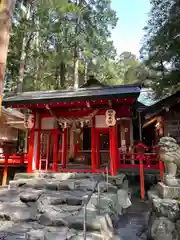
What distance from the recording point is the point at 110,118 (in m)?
7.62

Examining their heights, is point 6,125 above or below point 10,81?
below

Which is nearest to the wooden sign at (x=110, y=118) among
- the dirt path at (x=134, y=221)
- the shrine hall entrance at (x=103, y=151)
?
the shrine hall entrance at (x=103, y=151)

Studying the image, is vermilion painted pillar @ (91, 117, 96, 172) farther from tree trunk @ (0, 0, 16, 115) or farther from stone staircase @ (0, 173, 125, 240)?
tree trunk @ (0, 0, 16, 115)

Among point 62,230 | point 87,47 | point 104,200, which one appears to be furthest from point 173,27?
point 62,230

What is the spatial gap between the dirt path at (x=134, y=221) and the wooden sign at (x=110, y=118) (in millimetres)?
3203

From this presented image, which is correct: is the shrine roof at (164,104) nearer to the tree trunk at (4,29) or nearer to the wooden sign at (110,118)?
the wooden sign at (110,118)

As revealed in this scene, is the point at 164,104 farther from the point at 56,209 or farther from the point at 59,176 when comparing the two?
the point at 56,209

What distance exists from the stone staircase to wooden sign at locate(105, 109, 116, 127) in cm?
209

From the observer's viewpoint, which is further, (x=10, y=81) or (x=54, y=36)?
(x=10, y=81)

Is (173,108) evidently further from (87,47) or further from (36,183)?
(87,47)

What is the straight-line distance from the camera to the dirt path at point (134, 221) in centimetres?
459

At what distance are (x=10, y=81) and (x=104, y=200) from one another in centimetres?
1725

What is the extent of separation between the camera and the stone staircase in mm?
3625

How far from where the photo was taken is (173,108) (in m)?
9.81
